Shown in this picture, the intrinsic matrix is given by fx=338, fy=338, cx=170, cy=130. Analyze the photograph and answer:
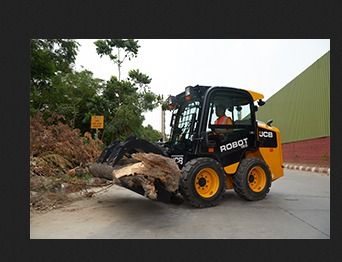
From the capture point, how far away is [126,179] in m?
5.44

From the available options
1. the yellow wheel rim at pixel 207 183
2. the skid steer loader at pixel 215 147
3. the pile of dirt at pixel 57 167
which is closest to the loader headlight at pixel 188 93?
the skid steer loader at pixel 215 147

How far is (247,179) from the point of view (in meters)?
7.08

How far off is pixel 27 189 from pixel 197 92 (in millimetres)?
4597

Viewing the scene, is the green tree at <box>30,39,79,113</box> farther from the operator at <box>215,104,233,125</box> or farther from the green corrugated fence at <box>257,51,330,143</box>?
the green corrugated fence at <box>257,51,330,143</box>

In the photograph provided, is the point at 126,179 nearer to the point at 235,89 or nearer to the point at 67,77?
the point at 235,89

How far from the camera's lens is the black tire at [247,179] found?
7.01 metres

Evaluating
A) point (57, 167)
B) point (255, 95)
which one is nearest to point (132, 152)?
point (57, 167)

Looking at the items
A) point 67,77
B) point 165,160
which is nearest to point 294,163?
point 67,77

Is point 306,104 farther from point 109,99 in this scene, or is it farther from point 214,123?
point 214,123

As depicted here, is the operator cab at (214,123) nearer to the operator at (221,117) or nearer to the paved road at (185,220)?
the operator at (221,117)

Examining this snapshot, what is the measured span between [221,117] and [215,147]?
2.39 feet

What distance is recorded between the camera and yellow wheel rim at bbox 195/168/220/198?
6.40 meters

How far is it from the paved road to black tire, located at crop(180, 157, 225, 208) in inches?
6.9

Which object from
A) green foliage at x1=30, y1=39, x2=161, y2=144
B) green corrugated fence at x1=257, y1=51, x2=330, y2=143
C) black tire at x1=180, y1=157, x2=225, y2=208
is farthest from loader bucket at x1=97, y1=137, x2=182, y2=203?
green corrugated fence at x1=257, y1=51, x2=330, y2=143
